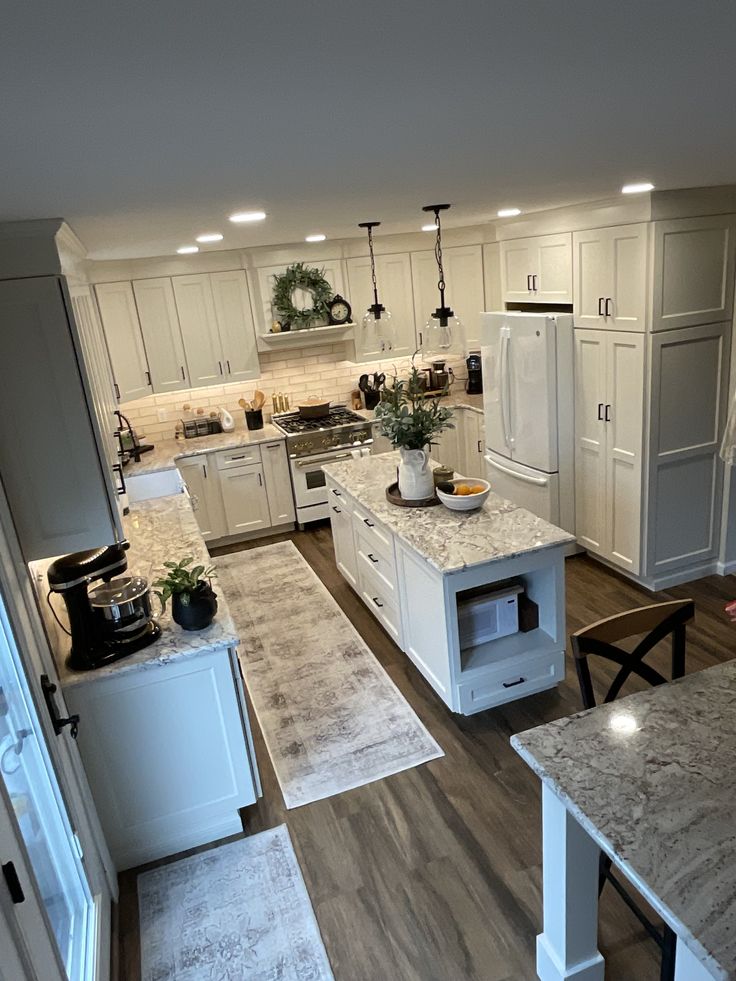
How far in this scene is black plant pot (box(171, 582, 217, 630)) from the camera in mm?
2727

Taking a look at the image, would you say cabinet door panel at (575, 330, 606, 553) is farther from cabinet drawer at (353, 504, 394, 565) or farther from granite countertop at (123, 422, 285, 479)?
granite countertop at (123, 422, 285, 479)

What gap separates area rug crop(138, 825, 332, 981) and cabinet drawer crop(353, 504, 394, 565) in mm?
1543

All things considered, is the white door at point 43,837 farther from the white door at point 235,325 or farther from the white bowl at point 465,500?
the white door at point 235,325

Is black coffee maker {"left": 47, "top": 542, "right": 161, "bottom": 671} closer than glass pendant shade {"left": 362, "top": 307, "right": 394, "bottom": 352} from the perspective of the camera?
Yes

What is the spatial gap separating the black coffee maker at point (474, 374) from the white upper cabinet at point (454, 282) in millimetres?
282

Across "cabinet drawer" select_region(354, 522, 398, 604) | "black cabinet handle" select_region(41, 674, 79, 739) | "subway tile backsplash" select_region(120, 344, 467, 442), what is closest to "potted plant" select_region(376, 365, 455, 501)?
"cabinet drawer" select_region(354, 522, 398, 604)

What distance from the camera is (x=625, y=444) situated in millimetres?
4250

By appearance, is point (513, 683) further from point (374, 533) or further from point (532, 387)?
point (532, 387)

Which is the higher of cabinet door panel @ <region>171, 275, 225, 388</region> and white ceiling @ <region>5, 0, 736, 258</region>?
white ceiling @ <region>5, 0, 736, 258</region>

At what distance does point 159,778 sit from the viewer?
8.87 ft

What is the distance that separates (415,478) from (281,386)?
290cm

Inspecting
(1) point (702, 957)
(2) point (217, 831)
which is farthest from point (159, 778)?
(1) point (702, 957)

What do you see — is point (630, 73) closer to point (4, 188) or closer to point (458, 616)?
point (4, 188)

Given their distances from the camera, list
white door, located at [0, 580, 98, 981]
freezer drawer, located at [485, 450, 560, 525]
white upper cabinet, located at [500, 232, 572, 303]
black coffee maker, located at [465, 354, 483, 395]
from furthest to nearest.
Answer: black coffee maker, located at [465, 354, 483, 395] → freezer drawer, located at [485, 450, 560, 525] → white upper cabinet, located at [500, 232, 572, 303] → white door, located at [0, 580, 98, 981]
